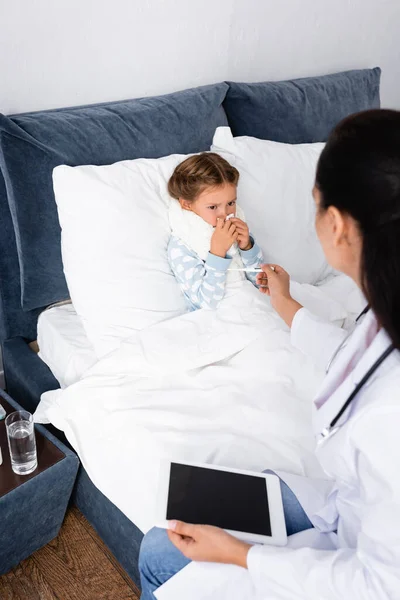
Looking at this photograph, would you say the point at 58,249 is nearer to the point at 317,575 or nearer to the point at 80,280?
the point at 80,280

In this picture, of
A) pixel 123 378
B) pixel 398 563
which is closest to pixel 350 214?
pixel 398 563

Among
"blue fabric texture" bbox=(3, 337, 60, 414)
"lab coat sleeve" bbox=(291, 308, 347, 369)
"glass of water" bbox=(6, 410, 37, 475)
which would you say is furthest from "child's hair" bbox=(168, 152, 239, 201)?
"glass of water" bbox=(6, 410, 37, 475)

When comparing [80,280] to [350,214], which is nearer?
[350,214]

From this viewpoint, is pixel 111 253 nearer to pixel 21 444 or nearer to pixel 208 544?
pixel 21 444

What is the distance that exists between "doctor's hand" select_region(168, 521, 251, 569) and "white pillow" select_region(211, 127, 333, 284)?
41.4 inches

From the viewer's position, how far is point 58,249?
162 cm

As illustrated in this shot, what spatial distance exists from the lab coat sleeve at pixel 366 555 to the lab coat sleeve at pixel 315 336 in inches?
18.3

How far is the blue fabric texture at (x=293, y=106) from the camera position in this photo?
2086mm

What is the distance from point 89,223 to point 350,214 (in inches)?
34.1

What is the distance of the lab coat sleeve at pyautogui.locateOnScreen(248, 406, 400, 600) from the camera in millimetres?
798

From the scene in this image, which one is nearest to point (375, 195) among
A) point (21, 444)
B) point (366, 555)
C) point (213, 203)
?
point (366, 555)

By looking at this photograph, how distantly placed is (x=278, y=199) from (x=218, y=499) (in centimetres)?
114

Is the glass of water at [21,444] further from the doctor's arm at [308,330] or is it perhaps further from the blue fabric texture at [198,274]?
the doctor's arm at [308,330]

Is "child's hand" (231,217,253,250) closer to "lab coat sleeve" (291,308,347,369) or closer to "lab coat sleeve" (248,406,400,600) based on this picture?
"lab coat sleeve" (291,308,347,369)
